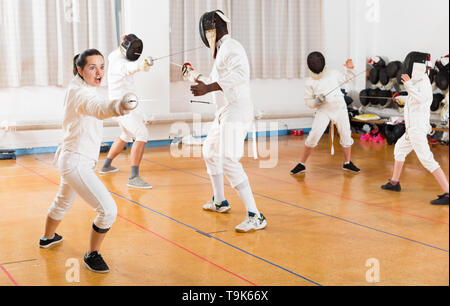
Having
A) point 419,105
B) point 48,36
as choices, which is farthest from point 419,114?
point 48,36

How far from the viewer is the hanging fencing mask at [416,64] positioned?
105 inches

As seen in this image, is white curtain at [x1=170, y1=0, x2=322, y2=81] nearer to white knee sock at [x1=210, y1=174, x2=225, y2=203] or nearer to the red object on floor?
the red object on floor

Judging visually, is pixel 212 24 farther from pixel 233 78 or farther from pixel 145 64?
pixel 145 64

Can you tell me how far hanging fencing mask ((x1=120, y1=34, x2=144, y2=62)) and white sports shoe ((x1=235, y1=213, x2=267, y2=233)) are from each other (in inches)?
77.0

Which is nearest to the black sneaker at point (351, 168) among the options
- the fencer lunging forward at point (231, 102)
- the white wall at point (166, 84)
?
the white wall at point (166, 84)

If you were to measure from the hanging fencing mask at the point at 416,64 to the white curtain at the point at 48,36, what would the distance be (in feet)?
14.1

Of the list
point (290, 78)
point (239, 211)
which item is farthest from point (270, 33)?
point (239, 211)

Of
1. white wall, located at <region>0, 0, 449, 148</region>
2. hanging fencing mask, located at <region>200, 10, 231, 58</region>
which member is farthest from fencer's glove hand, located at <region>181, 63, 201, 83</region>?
white wall, located at <region>0, 0, 449, 148</region>

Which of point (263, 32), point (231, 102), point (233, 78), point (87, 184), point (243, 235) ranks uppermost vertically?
point (263, 32)

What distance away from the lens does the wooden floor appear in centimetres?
256

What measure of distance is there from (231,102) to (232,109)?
4cm

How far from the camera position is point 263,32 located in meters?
7.69

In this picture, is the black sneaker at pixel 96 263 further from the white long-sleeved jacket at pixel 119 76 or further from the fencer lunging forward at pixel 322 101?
the fencer lunging forward at pixel 322 101

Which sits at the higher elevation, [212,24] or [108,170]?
[212,24]
